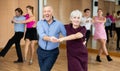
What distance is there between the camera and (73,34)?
3320 millimetres

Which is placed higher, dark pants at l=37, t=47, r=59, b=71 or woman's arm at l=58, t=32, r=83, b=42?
woman's arm at l=58, t=32, r=83, b=42

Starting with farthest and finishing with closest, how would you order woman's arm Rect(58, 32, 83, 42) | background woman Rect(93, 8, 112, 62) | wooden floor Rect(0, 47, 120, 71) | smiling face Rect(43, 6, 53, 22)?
background woman Rect(93, 8, 112, 62) < wooden floor Rect(0, 47, 120, 71) < smiling face Rect(43, 6, 53, 22) < woman's arm Rect(58, 32, 83, 42)

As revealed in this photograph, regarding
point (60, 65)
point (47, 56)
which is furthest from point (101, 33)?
point (47, 56)

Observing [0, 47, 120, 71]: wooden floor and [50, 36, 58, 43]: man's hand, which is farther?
[0, 47, 120, 71]: wooden floor

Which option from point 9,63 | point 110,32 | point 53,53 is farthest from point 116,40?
point 53,53

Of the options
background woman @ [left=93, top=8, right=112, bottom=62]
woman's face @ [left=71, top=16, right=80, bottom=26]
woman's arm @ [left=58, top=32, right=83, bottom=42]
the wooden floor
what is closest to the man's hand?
woman's arm @ [left=58, top=32, right=83, bottom=42]

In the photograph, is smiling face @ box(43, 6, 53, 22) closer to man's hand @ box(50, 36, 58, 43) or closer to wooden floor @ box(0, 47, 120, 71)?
man's hand @ box(50, 36, 58, 43)

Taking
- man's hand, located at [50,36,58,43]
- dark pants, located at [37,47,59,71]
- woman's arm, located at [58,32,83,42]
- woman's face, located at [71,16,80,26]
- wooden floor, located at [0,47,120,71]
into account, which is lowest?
wooden floor, located at [0,47,120,71]

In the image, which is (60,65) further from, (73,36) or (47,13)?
(73,36)

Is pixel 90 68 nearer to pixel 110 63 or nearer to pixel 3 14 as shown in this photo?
pixel 110 63

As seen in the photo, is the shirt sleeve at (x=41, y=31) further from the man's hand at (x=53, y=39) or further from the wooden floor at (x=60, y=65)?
the wooden floor at (x=60, y=65)

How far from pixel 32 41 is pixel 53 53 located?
2.97 metres

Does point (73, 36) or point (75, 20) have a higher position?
point (75, 20)

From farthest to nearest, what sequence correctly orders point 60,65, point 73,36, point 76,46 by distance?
point 60,65 < point 76,46 < point 73,36
